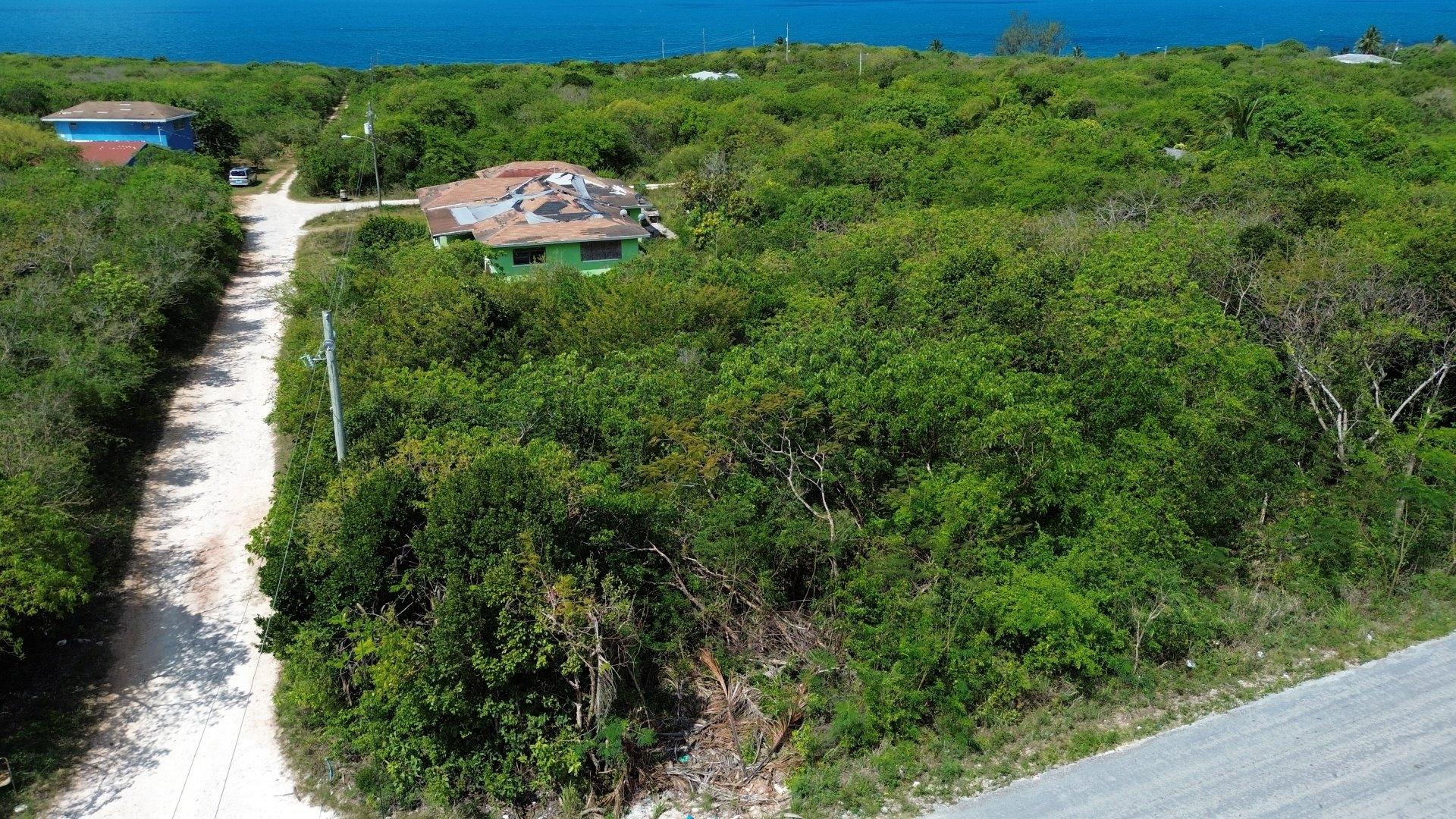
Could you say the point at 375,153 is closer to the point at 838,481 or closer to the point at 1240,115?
the point at 838,481

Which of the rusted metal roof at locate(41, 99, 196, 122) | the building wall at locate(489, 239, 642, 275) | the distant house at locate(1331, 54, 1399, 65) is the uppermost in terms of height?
the distant house at locate(1331, 54, 1399, 65)

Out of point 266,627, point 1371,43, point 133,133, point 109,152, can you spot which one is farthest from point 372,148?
point 1371,43

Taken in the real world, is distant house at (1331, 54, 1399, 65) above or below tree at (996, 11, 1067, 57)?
below

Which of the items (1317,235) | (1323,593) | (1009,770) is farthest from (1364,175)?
(1009,770)

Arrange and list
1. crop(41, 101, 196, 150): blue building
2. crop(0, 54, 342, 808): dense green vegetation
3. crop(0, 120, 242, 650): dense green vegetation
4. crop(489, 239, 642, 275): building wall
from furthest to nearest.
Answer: crop(41, 101, 196, 150): blue building < crop(489, 239, 642, 275): building wall < crop(0, 120, 242, 650): dense green vegetation < crop(0, 54, 342, 808): dense green vegetation

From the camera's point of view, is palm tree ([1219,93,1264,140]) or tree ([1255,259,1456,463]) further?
palm tree ([1219,93,1264,140])

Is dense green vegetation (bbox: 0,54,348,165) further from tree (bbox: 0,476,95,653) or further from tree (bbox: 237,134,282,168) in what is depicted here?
tree (bbox: 0,476,95,653)

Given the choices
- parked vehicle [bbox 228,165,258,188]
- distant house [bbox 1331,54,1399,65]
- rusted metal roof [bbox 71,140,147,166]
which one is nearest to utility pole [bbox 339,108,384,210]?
parked vehicle [bbox 228,165,258,188]

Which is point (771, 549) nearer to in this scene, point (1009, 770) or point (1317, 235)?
point (1009, 770)
